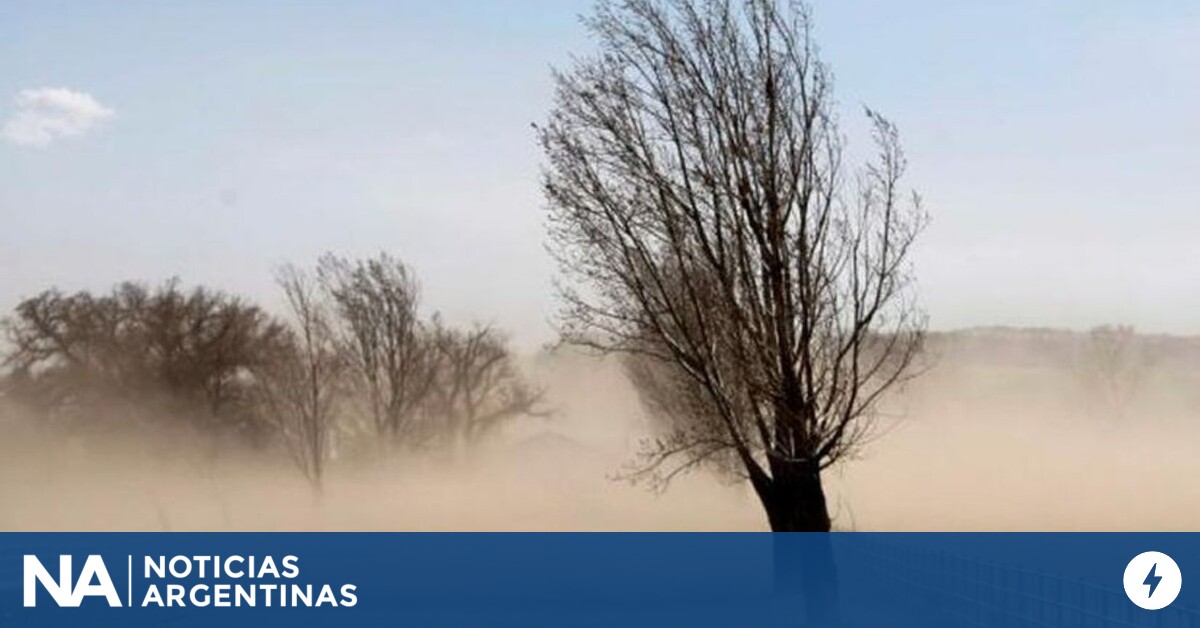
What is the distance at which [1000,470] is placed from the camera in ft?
295

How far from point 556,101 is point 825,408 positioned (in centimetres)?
612

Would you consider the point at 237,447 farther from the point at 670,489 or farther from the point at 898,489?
the point at 898,489

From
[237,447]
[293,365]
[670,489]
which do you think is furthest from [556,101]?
[670,489]
